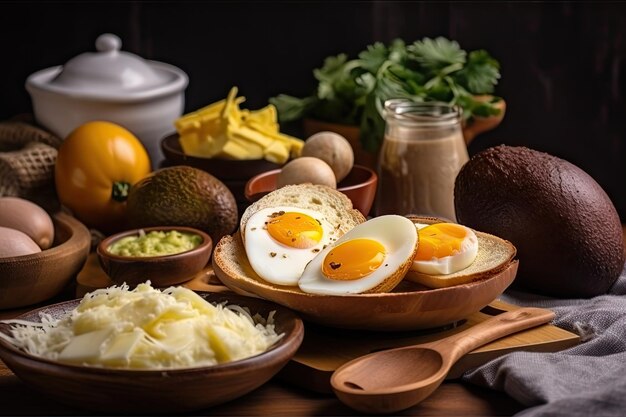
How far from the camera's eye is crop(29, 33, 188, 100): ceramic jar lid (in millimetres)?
2650

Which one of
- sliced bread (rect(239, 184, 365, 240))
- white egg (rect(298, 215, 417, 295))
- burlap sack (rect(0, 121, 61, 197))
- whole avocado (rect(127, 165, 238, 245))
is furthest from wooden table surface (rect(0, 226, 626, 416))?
burlap sack (rect(0, 121, 61, 197))

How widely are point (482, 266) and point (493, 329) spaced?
117mm

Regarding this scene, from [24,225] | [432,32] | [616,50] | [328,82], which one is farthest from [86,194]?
[616,50]

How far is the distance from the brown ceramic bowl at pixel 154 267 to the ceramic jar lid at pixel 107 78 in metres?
0.72

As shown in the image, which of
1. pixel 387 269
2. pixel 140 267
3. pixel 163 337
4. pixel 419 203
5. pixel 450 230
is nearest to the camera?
pixel 163 337

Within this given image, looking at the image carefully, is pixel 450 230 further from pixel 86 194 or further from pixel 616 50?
pixel 616 50

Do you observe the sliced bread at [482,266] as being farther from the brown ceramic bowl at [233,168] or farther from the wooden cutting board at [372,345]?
the brown ceramic bowl at [233,168]

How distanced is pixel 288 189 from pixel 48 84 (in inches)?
38.3

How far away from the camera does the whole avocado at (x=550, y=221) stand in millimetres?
1997

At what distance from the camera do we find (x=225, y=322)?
4.97 ft

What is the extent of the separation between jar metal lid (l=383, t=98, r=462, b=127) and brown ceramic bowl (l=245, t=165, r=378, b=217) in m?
0.15

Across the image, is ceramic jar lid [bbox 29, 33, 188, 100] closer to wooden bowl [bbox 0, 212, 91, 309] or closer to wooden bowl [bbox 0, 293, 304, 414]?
Result: wooden bowl [bbox 0, 212, 91, 309]

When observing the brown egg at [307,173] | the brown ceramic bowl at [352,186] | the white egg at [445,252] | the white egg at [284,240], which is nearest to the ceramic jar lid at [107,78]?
the brown ceramic bowl at [352,186]

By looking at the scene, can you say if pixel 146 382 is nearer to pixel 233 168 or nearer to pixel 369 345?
pixel 369 345
